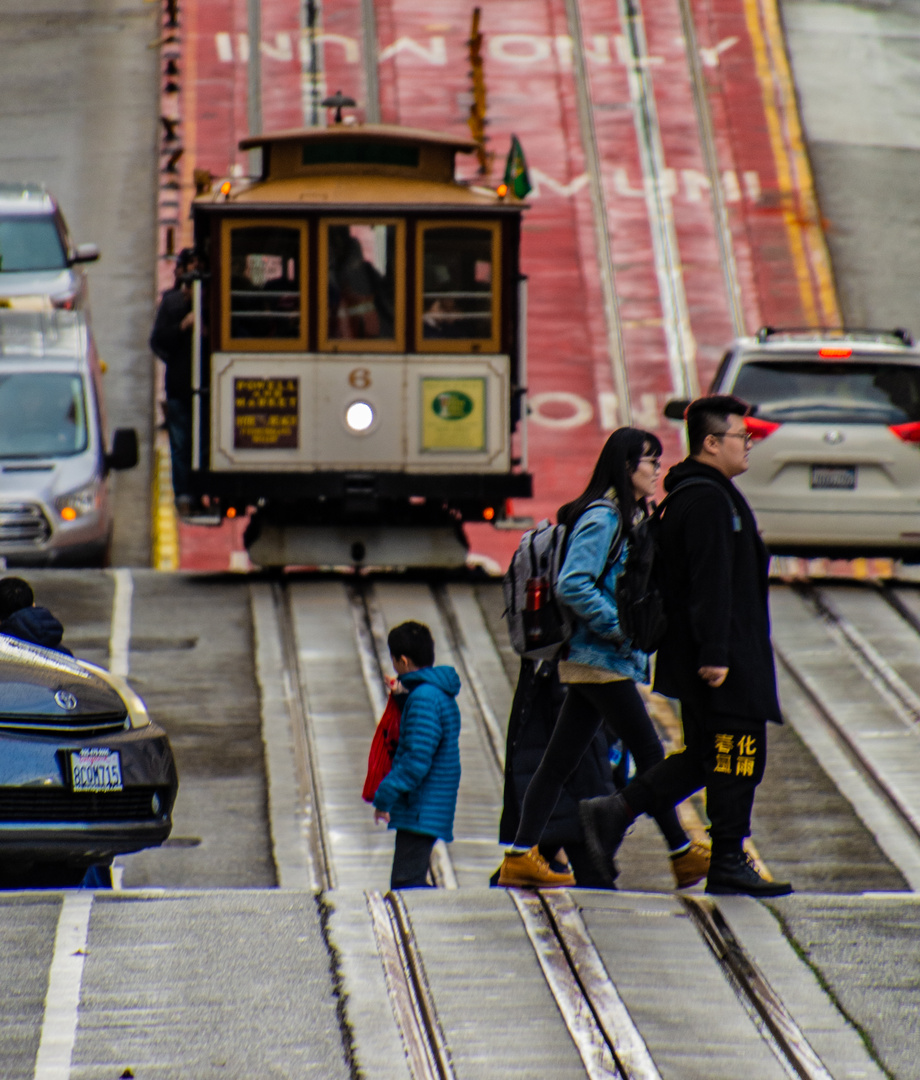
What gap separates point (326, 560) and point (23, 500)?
268 centimetres

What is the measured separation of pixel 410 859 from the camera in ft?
28.5

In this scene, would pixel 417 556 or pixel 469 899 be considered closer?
pixel 469 899

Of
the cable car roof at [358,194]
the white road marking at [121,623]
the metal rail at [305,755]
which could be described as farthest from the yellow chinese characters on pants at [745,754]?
the cable car roof at [358,194]

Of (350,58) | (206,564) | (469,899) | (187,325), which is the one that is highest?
(350,58)

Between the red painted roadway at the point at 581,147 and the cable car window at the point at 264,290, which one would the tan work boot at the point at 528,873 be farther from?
the red painted roadway at the point at 581,147

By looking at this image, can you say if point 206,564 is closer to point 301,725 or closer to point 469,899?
point 301,725

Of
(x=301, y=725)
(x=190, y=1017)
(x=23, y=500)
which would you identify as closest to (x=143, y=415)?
(x=23, y=500)

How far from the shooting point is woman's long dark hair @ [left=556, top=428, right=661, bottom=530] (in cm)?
793

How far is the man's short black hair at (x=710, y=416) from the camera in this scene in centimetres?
780

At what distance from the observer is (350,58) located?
3081 cm

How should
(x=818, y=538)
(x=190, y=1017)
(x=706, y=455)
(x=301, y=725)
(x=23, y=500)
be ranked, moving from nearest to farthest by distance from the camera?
(x=190, y=1017)
(x=706, y=455)
(x=301, y=725)
(x=818, y=538)
(x=23, y=500)

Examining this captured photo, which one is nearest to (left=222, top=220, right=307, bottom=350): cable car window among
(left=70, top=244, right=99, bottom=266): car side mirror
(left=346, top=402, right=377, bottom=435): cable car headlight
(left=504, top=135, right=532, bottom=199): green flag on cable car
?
(left=346, top=402, right=377, bottom=435): cable car headlight

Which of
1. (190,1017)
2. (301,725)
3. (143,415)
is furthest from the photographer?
(143,415)

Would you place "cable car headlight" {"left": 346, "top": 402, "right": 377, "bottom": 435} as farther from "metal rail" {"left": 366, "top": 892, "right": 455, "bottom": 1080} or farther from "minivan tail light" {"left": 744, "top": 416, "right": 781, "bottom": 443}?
"metal rail" {"left": 366, "top": 892, "right": 455, "bottom": 1080}
